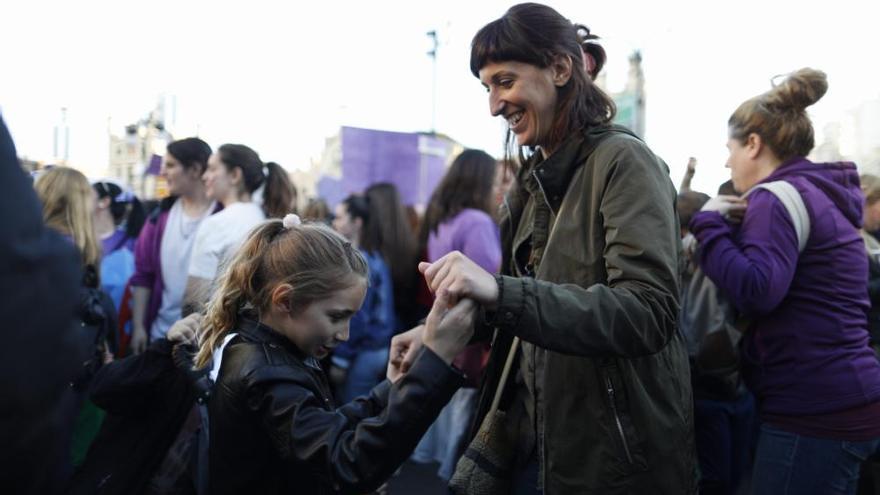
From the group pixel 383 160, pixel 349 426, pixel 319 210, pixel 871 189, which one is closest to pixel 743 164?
pixel 349 426

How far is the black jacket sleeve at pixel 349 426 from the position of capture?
5.15ft

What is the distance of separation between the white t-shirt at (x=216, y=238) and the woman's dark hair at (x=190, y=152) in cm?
75

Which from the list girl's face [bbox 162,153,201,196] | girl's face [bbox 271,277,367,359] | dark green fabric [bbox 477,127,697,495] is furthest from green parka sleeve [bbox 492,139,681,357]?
girl's face [bbox 162,153,201,196]

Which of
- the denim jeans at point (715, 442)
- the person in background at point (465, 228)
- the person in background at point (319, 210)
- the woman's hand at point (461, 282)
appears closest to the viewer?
the woman's hand at point (461, 282)

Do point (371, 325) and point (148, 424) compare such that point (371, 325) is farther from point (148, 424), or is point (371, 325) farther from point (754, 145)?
point (754, 145)

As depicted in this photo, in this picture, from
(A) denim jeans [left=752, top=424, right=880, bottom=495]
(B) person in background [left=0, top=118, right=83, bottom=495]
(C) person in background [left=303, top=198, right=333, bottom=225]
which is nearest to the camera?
(B) person in background [left=0, top=118, right=83, bottom=495]

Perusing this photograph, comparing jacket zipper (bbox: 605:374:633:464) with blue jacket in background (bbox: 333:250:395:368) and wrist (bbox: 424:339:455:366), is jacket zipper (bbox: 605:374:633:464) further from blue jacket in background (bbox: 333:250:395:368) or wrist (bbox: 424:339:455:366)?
blue jacket in background (bbox: 333:250:395:368)

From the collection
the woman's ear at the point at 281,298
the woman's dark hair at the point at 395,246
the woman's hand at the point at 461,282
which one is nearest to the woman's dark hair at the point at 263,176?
the woman's dark hair at the point at 395,246

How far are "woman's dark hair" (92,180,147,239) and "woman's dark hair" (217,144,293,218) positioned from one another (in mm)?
1329

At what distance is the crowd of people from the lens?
1.57 m

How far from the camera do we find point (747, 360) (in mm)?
2770

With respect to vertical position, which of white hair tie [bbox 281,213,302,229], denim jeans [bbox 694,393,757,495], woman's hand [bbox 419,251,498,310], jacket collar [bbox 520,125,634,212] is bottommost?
denim jeans [bbox 694,393,757,495]

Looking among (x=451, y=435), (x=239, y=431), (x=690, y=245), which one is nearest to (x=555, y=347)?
(x=239, y=431)

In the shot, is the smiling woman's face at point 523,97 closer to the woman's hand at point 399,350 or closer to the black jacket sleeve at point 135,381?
the woman's hand at point 399,350
